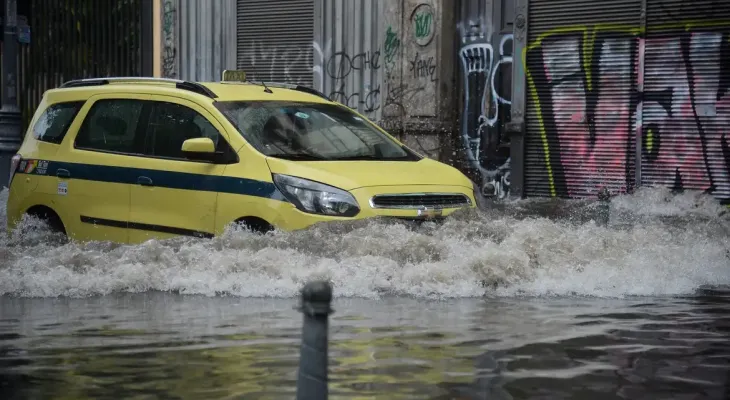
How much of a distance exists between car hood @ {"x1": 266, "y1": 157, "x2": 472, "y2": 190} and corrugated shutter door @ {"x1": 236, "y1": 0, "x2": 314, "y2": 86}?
35.6 ft

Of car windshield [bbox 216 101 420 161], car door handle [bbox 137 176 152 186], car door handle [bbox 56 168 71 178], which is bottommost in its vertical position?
car door handle [bbox 137 176 152 186]

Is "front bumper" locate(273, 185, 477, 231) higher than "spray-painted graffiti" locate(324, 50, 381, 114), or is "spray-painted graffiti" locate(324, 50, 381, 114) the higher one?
"spray-painted graffiti" locate(324, 50, 381, 114)

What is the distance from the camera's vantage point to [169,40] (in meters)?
23.0

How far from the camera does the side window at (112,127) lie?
1084 centimetres

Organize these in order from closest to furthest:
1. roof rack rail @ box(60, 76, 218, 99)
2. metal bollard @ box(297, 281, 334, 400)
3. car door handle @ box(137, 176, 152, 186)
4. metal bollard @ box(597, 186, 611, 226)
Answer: metal bollard @ box(297, 281, 334, 400) < car door handle @ box(137, 176, 152, 186) < roof rack rail @ box(60, 76, 218, 99) < metal bollard @ box(597, 186, 611, 226)

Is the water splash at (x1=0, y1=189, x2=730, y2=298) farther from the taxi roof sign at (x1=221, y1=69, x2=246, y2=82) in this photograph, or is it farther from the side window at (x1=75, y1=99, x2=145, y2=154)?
the taxi roof sign at (x1=221, y1=69, x2=246, y2=82)

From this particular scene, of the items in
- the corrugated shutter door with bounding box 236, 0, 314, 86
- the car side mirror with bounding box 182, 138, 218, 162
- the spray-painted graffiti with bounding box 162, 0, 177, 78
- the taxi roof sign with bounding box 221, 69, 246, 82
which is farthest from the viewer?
Result: the spray-painted graffiti with bounding box 162, 0, 177, 78

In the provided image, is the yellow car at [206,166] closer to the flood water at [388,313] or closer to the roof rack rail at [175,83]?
the roof rack rail at [175,83]

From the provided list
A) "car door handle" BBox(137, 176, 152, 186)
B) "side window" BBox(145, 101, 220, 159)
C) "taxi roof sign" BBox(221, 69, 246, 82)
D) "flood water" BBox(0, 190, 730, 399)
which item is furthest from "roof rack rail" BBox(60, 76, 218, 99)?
"flood water" BBox(0, 190, 730, 399)

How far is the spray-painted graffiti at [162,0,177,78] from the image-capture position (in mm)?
22875

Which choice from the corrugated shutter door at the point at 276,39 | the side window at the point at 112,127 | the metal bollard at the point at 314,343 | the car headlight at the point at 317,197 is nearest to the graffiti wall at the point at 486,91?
the corrugated shutter door at the point at 276,39

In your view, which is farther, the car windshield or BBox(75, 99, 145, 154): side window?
BBox(75, 99, 145, 154): side window

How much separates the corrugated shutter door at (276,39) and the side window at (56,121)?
9.53 meters

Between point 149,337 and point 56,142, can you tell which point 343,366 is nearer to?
point 149,337
